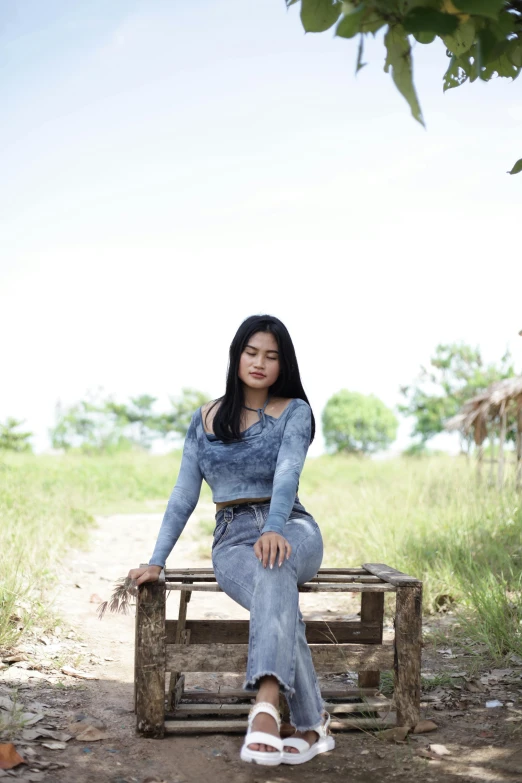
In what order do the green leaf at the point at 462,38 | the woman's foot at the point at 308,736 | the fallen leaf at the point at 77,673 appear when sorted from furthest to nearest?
1. the fallen leaf at the point at 77,673
2. the woman's foot at the point at 308,736
3. the green leaf at the point at 462,38

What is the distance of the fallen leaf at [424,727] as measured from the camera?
3.42m

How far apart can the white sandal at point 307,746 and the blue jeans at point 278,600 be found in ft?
0.20

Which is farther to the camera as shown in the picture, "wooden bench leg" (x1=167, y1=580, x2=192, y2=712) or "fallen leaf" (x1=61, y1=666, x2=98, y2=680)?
"fallen leaf" (x1=61, y1=666, x2=98, y2=680)

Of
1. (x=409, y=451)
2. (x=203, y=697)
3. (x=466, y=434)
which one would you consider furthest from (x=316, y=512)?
(x=409, y=451)

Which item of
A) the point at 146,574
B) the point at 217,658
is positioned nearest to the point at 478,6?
the point at 146,574

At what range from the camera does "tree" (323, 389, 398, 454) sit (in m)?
33.3

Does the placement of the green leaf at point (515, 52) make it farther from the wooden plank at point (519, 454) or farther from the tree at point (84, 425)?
the tree at point (84, 425)

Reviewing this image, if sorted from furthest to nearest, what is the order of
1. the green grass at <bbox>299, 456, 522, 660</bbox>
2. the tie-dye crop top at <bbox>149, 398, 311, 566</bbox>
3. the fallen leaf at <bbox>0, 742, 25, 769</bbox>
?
1. the green grass at <bbox>299, 456, 522, 660</bbox>
2. the tie-dye crop top at <bbox>149, 398, 311, 566</bbox>
3. the fallen leaf at <bbox>0, 742, 25, 769</bbox>

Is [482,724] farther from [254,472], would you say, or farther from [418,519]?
[418,519]

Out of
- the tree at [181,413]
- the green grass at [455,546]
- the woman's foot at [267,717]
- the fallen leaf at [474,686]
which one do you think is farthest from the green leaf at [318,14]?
the tree at [181,413]

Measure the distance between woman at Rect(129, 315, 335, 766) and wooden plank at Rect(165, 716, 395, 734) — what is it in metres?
0.24

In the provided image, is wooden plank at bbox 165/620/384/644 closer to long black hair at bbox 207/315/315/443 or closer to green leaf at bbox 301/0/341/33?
long black hair at bbox 207/315/315/443

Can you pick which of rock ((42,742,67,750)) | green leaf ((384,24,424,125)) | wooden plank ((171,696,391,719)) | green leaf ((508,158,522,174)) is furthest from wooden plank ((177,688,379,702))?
green leaf ((384,24,424,125))

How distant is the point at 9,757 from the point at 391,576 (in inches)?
70.1
